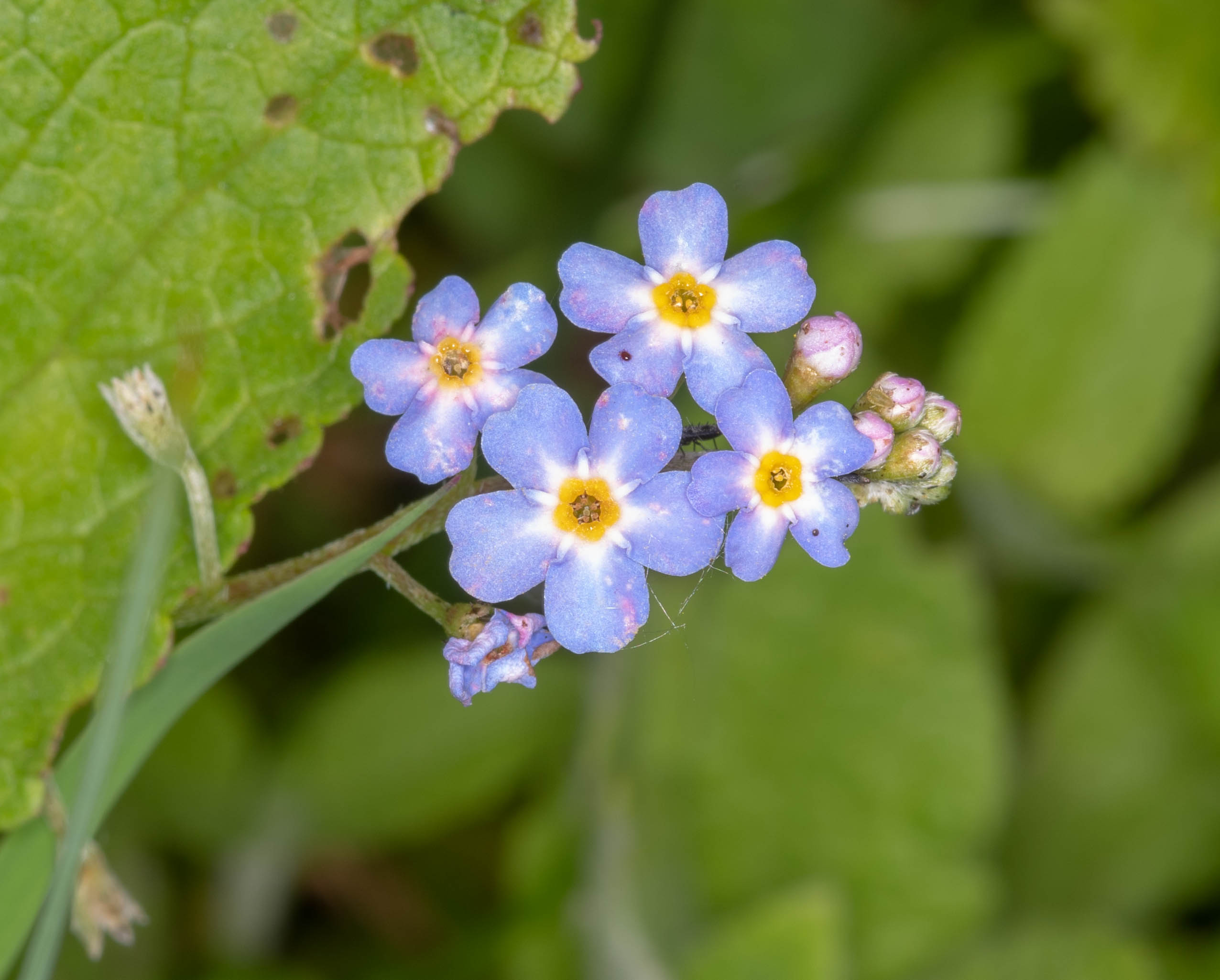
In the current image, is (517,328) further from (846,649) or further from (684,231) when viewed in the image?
(846,649)

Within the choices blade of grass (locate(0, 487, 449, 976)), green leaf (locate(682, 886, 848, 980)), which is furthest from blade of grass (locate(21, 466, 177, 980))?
green leaf (locate(682, 886, 848, 980))

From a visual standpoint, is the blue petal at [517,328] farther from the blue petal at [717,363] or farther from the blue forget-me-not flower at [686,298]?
the blue petal at [717,363]

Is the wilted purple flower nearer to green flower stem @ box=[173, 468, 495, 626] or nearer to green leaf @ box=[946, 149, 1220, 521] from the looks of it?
green flower stem @ box=[173, 468, 495, 626]

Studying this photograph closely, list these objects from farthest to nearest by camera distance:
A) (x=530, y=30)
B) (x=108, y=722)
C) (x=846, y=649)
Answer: (x=846, y=649)
(x=530, y=30)
(x=108, y=722)

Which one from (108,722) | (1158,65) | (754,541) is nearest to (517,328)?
(754,541)

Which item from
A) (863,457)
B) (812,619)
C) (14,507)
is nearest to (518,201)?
(812,619)

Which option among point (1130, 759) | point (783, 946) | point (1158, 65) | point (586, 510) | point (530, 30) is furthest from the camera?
point (1130, 759)
